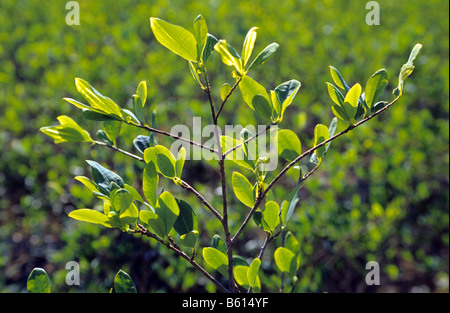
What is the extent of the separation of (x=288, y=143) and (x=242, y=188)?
15cm

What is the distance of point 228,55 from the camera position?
0.78 meters

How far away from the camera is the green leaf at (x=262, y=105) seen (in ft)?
2.92

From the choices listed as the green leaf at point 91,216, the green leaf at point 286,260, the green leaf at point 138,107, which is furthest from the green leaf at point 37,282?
the green leaf at point 286,260

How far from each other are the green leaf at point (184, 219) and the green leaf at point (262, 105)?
0.90 ft

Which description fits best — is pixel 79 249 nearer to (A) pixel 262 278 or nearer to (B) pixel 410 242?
(A) pixel 262 278

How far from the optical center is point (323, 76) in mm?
2736

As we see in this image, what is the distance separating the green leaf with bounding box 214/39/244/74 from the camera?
0.76 metres

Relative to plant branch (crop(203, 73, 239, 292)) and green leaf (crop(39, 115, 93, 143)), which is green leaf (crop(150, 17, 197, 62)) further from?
green leaf (crop(39, 115, 93, 143))

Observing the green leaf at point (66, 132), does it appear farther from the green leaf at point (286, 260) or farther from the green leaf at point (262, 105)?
the green leaf at point (286, 260)

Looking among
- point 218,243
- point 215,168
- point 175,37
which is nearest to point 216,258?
point 218,243

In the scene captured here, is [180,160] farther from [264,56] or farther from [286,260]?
[286,260]

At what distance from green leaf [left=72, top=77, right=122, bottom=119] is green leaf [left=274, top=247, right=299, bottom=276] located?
20.0 inches

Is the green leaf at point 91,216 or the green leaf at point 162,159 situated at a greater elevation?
the green leaf at point 162,159

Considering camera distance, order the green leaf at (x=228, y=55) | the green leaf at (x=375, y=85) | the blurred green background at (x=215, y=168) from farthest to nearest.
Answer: the blurred green background at (x=215, y=168) → the green leaf at (x=375, y=85) → the green leaf at (x=228, y=55)
